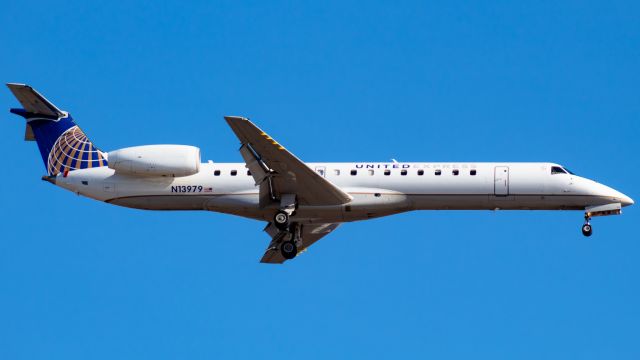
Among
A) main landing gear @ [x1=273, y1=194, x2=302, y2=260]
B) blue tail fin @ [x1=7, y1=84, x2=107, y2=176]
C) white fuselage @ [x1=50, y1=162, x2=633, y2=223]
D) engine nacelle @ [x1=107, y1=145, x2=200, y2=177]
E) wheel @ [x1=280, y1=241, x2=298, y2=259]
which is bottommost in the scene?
wheel @ [x1=280, y1=241, x2=298, y2=259]

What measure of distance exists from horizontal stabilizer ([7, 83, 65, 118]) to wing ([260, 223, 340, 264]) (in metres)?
8.98

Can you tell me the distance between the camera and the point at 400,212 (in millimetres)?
36250

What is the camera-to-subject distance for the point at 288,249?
37.4 meters

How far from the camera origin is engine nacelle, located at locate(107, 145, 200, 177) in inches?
1444

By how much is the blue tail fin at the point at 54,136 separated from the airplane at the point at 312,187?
0.75ft

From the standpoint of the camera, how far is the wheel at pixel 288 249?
37344 mm

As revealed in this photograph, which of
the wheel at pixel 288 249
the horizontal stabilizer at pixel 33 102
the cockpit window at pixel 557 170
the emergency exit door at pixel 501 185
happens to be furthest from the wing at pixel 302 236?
the horizontal stabilizer at pixel 33 102

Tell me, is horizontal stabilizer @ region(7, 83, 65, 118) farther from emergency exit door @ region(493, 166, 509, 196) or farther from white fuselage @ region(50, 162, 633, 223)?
emergency exit door @ region(493, 166, 509, 196)

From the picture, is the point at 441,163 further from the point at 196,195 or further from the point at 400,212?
the point at 196,195

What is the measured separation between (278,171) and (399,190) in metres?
4.19

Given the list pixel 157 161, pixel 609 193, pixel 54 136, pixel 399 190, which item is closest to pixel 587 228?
pixel 609 193

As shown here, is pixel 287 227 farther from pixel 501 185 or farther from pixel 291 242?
pixel 501 185

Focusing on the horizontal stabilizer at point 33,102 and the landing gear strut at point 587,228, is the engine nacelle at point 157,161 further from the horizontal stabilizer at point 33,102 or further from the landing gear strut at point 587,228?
the landing gear strut at point 587,228

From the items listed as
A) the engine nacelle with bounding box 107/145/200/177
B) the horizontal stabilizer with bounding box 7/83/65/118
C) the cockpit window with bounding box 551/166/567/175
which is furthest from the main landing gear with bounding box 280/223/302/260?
the horizontal stabilizer with bounding box 7/83/65/118
